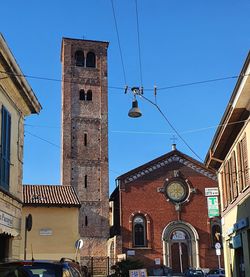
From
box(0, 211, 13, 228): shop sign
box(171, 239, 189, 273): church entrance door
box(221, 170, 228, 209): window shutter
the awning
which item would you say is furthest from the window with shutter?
box(171, 239, 189, 273): church entrance door

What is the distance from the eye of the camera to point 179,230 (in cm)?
5162

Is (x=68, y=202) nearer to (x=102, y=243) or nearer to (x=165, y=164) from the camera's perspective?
(x=102, y=243)

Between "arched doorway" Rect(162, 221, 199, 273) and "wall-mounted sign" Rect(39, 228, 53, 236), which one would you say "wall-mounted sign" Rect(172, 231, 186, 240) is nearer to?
"arched doorway" Rect(162, 221, 199, 273)

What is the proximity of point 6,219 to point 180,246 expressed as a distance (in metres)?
39.8

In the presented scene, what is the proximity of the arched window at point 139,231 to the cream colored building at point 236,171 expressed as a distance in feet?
97.4

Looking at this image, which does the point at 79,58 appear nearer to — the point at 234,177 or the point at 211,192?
the point at 211,192

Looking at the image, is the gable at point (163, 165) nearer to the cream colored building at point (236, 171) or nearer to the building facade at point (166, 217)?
the building facade at point (166, 217)

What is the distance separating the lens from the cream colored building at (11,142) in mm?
12836

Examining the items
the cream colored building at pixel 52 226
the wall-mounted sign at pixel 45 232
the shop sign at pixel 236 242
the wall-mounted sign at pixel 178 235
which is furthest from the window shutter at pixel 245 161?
the wall-mounted sign at pixel 178 235

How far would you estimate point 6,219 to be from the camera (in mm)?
13195

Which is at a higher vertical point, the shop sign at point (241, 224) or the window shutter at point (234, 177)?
the window shutter at point (234, 177)

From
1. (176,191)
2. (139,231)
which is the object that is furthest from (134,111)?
(176,191)

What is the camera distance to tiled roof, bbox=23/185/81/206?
101ft

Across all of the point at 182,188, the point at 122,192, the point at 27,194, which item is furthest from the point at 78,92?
the point at 27,194
